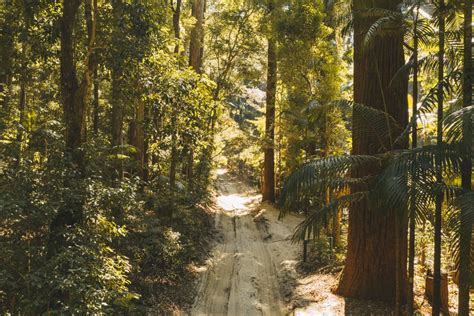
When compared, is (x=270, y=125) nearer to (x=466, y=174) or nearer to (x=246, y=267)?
(x=246, y=267)

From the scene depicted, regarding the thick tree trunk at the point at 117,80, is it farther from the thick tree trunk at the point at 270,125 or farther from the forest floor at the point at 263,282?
the thick tree trunk at the point at 270,125

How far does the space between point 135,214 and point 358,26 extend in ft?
19.5

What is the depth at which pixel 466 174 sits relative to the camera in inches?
182

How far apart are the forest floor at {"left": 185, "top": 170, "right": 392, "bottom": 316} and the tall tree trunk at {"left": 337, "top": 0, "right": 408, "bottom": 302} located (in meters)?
0.39

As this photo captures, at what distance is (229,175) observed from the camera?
44500mm

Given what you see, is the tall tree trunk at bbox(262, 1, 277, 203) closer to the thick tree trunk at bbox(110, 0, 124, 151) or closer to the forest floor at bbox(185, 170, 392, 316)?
the forest floor at bbox(185, 170, 392, 316)

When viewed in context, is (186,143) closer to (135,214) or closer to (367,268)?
(135,214)

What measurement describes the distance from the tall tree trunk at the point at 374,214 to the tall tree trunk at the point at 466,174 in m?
2.61

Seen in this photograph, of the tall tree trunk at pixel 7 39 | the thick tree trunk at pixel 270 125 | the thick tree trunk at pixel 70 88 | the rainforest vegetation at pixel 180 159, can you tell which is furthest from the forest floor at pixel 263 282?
the tall tree trunk at pixel 7 39

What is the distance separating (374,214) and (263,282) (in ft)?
12.1

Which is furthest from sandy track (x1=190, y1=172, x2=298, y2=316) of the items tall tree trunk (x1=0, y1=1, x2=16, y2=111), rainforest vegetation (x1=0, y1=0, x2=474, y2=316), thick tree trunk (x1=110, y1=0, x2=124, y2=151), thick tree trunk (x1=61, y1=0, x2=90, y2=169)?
tall tree trunk (x1=0, y1=1, x2=16, y2=111)

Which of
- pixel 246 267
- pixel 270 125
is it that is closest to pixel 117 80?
pixel 246 267

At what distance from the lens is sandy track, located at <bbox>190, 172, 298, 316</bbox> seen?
838 cm

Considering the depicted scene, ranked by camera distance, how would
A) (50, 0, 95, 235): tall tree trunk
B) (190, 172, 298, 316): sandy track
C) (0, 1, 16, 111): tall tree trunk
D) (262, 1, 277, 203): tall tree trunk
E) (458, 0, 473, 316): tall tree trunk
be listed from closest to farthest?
(458, 0, 473, 316): tall tree trunk, (50, 0, 95, 235): tall tree trunk, (0, 1, 16, 111): tall tree trunk, (190, 172, 298, 316): sandy track, (262, 1, 277, 203): tall tree trunk
